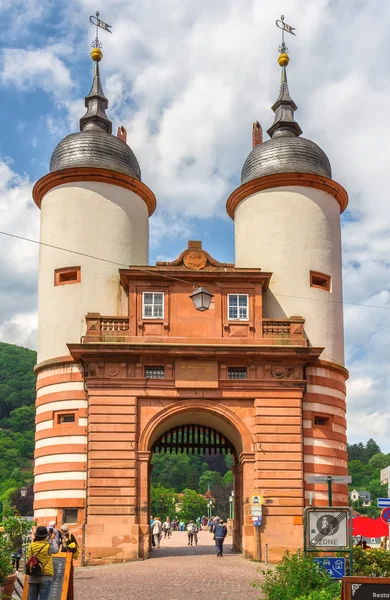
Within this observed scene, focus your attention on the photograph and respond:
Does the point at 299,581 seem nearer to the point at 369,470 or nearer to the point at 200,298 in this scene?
the point at 200,298

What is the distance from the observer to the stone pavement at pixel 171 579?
21.5m

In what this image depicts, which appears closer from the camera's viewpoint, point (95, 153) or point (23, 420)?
point (95, 153)

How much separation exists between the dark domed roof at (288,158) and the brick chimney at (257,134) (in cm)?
287

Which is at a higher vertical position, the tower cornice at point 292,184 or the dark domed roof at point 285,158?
the dark domed roof at point 285,158

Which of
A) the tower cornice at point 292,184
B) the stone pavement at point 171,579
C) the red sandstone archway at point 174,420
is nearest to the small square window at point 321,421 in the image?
the red sandstone archway at point 174,420

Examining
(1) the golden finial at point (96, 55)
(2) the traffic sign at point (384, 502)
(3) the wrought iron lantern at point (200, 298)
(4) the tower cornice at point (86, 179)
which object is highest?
(1) the golden finial at point (96, 55)

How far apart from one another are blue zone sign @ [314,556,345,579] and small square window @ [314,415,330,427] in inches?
722

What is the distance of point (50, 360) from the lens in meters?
35.6

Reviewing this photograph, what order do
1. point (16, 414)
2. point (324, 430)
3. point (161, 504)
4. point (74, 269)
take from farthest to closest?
point (16, 414) < point (161, 504) < point (74, 269) < point (324, 430)

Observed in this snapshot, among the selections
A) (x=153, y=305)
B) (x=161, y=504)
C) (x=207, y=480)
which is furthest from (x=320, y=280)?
(x=207, y=480)

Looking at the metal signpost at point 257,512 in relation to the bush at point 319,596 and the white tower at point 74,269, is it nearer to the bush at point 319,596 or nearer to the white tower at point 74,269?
the white tower at point 74,269

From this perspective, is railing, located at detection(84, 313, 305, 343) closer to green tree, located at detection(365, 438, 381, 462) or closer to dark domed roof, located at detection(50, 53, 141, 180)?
dark domed roof, located at detection(50, 53, 141, 180)

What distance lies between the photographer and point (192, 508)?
11300 centimetres

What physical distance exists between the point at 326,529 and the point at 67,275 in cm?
2289
